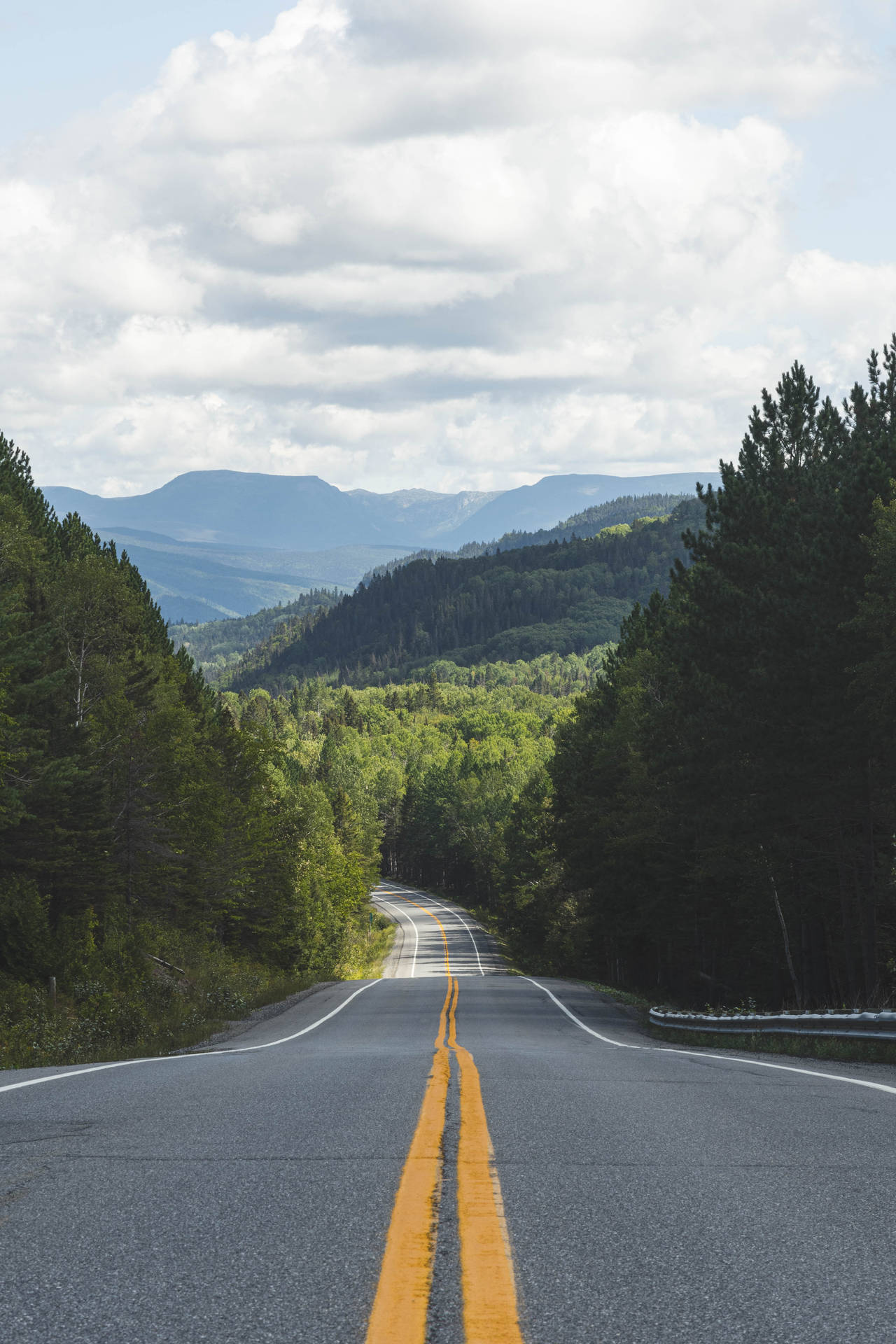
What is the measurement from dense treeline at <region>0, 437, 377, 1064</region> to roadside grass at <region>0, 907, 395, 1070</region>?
146 millimetres

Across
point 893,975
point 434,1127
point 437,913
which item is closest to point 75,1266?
point 434,1127

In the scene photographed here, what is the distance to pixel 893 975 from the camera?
2912 centimetres

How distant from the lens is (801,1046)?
1577cm

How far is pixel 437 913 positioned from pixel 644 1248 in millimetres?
106037

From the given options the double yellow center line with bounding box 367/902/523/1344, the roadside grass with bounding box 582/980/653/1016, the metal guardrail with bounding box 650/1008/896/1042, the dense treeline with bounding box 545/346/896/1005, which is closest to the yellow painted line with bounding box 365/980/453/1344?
the double yellow center line with bounding box 367/902/523/1344

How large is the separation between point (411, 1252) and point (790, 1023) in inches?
578

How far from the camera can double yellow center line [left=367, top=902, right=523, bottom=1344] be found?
292 centimetres

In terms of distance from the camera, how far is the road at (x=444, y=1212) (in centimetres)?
301

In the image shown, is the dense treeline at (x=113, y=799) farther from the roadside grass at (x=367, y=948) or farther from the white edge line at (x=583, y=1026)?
the white edge line at (x=583, y=1026)

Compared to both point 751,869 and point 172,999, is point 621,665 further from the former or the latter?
point 172,999

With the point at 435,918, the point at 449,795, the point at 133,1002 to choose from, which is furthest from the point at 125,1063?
the point at 449,795

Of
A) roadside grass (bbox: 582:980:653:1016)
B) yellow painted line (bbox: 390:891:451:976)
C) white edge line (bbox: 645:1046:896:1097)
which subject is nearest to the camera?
white edge line (bbox: 645:1046:896:1097)

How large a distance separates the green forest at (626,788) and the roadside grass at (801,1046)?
3259mm

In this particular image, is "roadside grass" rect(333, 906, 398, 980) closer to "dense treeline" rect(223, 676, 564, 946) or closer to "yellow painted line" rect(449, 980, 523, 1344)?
"dense treeline" rect(223, 676, 564, 946)
